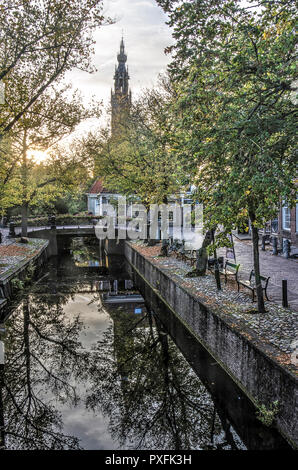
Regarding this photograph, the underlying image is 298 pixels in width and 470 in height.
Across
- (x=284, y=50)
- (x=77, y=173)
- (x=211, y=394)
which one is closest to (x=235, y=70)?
(x=284, y=50)

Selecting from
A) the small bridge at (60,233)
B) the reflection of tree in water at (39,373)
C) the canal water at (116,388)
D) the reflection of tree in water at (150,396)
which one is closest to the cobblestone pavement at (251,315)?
the canal water at (116,388)

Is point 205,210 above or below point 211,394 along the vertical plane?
above

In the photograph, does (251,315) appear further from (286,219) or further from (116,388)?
(286,219)

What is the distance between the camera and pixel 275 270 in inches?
635

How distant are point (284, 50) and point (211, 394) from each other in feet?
26.8

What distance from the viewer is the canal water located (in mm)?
7766

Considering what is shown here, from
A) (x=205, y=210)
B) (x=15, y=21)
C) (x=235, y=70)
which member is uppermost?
(x=15, y=21)

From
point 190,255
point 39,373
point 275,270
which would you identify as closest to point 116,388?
point 39,373

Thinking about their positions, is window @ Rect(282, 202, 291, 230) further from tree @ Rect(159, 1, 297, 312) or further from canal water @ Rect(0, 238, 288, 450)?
tree @ Rect(159, 1, 297, 312)

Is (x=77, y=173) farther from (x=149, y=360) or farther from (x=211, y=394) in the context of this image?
(x=211, y=394)

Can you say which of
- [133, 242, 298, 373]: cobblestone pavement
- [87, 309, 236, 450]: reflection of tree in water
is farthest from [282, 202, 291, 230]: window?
[87, 309, 236, 450]: reflection of tree in water

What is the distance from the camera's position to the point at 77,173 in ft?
99.7

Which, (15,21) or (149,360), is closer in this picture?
(149,360)

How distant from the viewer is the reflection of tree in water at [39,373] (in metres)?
7.94
